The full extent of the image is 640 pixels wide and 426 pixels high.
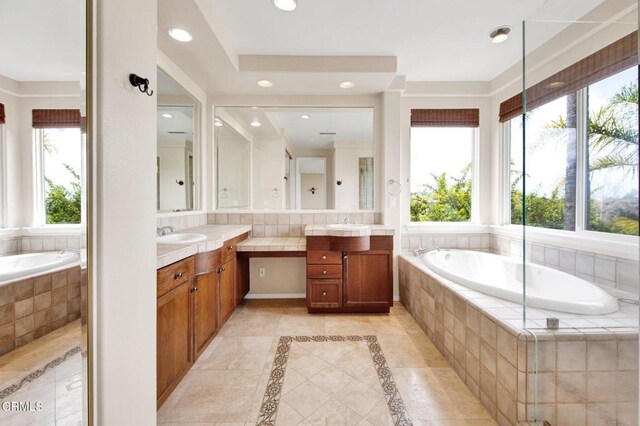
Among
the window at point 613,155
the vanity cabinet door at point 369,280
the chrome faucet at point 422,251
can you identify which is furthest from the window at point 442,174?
the window at point 613,155

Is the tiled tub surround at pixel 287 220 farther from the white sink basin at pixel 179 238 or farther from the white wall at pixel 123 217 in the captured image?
the white wall at pixel 123 217

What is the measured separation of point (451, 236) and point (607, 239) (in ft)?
6.66

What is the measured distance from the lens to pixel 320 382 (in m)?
1.67

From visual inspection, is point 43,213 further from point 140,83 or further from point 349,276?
point 349,276

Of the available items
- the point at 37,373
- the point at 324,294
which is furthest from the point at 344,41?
the point at 37,373

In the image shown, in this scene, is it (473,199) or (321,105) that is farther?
(473,199)

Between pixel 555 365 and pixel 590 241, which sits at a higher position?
pixel 590 241

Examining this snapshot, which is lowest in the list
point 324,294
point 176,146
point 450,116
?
point 324,294

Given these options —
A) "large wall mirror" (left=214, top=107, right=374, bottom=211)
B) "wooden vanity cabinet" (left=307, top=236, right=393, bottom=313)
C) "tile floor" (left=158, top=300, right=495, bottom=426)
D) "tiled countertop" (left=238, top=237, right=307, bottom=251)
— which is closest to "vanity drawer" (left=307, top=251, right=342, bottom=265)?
"wooden vanity cabinet" (left=307, top=236, right=393, bottom=313)

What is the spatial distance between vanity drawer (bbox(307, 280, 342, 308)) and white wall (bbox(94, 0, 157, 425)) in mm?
1642

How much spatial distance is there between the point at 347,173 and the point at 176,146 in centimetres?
179

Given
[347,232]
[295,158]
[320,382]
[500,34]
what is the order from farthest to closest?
[295,158] → [347,232] → [500,34] → [320,382]

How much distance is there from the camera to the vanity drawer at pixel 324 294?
2613 millimetres

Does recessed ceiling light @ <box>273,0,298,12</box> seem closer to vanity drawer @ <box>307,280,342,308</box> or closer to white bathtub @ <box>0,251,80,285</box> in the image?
white bathtub @ <box>0,251,80,285</box>
